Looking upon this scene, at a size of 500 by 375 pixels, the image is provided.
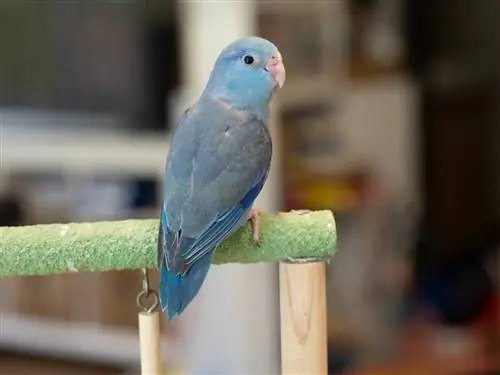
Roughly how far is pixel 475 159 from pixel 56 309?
4.15ft

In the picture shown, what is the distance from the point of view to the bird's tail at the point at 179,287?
703mm

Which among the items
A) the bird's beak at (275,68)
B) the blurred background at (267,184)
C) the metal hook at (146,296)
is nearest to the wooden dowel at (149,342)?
the metal hook at (146,296)

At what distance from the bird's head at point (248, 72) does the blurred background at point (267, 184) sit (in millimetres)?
992

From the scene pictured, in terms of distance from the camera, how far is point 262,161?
73cm

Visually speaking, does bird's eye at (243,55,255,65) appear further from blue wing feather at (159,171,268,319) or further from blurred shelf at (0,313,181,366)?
blurred shelf at (0,313,181,366)

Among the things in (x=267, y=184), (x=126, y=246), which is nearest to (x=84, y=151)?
(x=267, y=184)

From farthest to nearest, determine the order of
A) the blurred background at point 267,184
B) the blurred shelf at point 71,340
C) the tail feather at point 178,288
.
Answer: the blurred shelf at point 71,340
the blurred background at point 267,184
the tail feather at point 178,288

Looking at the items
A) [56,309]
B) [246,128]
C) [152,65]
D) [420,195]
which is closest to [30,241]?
[246,128]

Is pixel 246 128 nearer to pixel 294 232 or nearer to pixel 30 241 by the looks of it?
pixel 294 232

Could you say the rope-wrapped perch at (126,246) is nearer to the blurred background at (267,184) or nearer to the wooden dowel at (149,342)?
the wooden dowel at (149,342)

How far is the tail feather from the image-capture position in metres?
0.70

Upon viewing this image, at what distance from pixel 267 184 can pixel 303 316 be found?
108 centimetres

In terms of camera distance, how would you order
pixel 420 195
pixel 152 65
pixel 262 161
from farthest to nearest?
1. pixel 420 195
2. pixel 152 65
3. pixel 262 161

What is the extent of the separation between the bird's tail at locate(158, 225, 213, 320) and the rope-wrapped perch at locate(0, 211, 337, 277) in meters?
0.06
